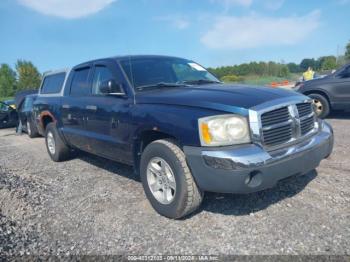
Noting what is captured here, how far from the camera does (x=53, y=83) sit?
285 inches

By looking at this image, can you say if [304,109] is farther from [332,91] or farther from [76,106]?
[332,91]

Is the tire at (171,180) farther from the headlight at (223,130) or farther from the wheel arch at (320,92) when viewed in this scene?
the wheel arch at (320,92)

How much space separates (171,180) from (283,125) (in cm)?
129

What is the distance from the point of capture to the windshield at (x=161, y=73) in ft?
14.8

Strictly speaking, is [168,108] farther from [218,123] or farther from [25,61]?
[25,61]

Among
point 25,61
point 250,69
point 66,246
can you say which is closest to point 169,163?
point 66,246

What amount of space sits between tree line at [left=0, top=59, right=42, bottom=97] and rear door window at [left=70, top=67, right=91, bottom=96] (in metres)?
74.6

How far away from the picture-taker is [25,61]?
84.8 metres

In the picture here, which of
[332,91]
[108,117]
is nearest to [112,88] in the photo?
[108,117]

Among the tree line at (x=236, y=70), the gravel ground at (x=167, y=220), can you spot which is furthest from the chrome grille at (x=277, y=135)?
the tree line at (x=236, y=70)

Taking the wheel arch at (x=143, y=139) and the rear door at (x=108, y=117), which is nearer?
the wheel arch at (x=143, y=139)

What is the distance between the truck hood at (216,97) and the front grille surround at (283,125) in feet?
0.45

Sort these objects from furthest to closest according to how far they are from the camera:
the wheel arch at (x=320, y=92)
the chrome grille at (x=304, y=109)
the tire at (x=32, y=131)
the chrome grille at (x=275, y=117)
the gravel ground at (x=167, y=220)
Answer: the tire at (x=32, y=131) → the wheel arch at (x=320, y=92) → the chrome grille at (x=304, y=109) → the chrome grille at (x=275, y=117) → the gravel ground at (x=167, y=220)

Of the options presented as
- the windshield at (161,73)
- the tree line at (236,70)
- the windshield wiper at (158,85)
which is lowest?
the tree line at (236,70)
